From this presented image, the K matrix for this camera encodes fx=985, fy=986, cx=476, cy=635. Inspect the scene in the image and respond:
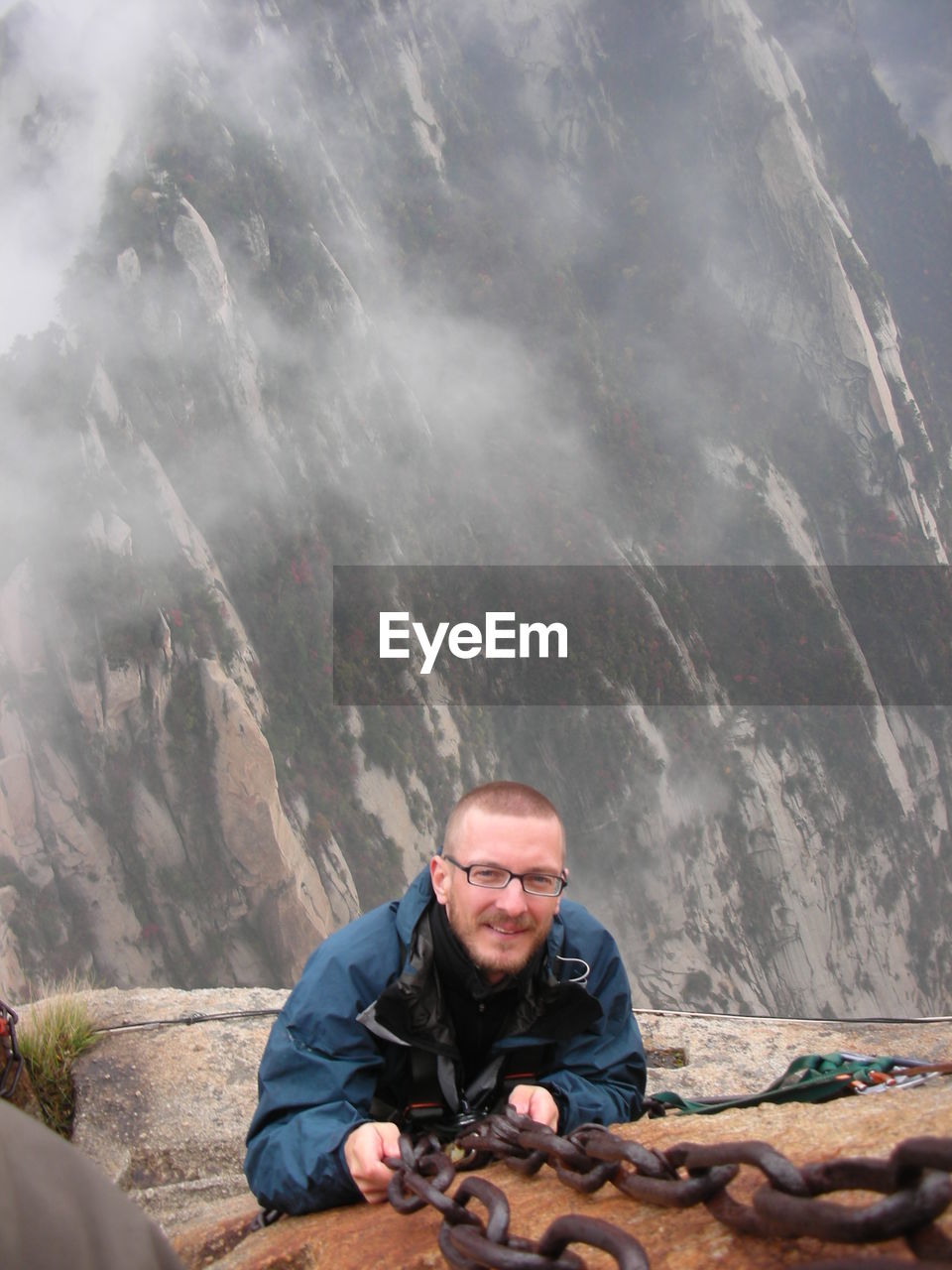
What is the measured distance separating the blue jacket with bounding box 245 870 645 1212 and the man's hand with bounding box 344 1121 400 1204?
79 millimetres

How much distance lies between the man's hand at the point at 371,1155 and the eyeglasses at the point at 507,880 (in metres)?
0.55

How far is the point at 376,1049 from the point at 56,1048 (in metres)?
2.52

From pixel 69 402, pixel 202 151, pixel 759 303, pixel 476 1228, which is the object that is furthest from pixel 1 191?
pixel 759 303

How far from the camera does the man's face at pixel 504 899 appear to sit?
2.29 meters

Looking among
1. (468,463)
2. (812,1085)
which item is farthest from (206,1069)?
(468,463)

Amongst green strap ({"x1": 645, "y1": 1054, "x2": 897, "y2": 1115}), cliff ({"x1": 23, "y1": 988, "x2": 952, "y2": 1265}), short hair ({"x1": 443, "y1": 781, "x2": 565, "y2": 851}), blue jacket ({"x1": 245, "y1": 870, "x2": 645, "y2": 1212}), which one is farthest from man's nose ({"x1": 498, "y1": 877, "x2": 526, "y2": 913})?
cliff ({"x1": 23, "y1": 988, "x2": 952, "y2": 1265})

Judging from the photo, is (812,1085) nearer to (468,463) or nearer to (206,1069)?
(206,1069)

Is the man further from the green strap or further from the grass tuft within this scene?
the grass tuft

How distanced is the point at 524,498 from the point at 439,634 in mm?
6807

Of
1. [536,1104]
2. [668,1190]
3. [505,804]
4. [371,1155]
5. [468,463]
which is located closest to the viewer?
[668,1190]

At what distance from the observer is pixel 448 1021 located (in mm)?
2410

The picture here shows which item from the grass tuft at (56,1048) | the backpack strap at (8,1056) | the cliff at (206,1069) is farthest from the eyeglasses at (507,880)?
the grass tuft at (56,1048)

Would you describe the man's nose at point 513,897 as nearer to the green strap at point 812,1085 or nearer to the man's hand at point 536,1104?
the man's hand at point 536,1104

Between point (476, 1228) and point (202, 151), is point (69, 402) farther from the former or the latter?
point (476, 1228)
